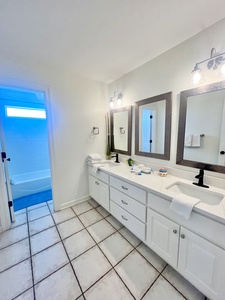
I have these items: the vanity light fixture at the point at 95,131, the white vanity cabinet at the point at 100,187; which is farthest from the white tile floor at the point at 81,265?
the vanity light fixture at the point at 95,131

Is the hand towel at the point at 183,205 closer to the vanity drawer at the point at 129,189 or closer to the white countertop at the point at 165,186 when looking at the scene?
the white countertop at the point at 165,186

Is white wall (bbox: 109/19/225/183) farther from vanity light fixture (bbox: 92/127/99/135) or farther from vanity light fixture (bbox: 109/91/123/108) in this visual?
vanity light fixture (bbox: 92/127/99/135)

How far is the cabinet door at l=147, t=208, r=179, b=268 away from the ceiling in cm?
186

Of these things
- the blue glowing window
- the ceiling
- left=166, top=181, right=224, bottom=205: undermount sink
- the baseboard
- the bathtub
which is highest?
the ceiling

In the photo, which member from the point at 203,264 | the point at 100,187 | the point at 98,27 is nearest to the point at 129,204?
the point at 100,187

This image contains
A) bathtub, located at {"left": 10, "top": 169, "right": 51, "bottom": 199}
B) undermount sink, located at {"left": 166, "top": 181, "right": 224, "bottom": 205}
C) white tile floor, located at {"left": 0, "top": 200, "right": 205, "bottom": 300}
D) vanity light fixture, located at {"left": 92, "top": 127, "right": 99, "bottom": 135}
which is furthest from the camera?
bathtub, located at {"left": 10, "top": 169, "right": 51, "bottom": 199}

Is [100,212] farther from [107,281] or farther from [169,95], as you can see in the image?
[169,95]

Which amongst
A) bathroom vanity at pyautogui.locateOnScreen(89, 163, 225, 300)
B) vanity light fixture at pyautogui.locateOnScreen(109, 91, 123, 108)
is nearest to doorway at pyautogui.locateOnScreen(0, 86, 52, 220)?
vanity light fixture at pyautogui.locateOnScreen(109, 91, 123, 108)

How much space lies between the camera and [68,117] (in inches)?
86.5

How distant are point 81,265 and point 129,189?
0.92 m

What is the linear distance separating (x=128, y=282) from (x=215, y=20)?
2.56m

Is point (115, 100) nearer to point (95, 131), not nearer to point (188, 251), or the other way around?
point (95, 131)

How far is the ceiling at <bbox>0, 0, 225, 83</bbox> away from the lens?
1050 mm

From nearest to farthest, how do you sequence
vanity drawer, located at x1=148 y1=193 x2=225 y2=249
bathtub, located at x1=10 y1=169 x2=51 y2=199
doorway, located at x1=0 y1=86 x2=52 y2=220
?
vanity drawer, located at x1=148 y1=193 x2=225 y2=249 < bathtub, located at x1=10 y1=169 x2=51 y2=199 < doorway, located at x1=0 y1=86 x2=52 y2=220
